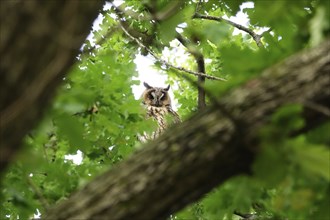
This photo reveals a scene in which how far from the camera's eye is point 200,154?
6.64ft

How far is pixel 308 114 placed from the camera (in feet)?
7.14

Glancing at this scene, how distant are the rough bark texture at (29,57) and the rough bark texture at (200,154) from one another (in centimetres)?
50

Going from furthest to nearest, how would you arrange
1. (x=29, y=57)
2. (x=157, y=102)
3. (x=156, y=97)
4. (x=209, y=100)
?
(x=156, y=97) → (x=157, y=102) → (x=209, y=100) → (x=29, y=57)

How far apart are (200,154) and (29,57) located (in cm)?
76

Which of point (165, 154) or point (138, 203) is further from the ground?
point (165, 154)

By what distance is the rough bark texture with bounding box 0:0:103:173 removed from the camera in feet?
5.28

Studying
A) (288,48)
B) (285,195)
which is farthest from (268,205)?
(288,48)

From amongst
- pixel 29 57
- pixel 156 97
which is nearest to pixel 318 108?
pixel 29 57

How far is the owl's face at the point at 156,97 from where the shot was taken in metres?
11.6

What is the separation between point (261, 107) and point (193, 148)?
0.31 metres

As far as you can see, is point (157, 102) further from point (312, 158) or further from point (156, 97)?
point (312, 158)

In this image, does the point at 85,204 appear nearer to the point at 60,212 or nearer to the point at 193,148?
the point at 60,212

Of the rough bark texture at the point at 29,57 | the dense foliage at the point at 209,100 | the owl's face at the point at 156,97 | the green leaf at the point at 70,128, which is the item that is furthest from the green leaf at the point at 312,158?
the owl's face at the point at 156,97

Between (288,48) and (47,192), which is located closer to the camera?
(288,48)
